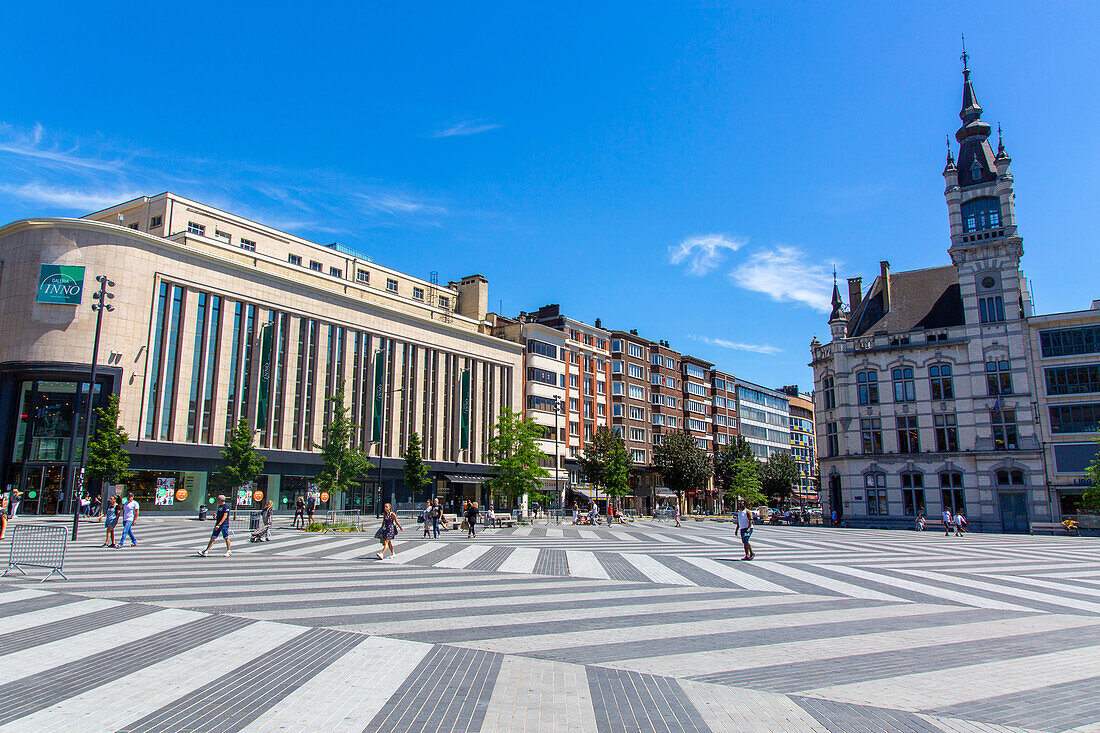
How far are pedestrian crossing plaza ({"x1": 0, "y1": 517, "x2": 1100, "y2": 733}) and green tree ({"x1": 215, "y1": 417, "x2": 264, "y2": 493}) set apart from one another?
26.0 metres

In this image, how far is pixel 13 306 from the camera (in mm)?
40875

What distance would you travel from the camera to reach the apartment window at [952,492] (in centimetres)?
5088

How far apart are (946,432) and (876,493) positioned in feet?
23.0

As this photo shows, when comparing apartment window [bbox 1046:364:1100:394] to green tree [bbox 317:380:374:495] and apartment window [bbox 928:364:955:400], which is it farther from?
green tree [bbox 317:380:374:495]

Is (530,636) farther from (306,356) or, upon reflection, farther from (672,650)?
(306,356)

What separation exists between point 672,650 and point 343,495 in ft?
160

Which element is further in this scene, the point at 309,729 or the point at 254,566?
the point at 254,566

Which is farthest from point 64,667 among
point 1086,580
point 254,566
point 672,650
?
point 1086,580

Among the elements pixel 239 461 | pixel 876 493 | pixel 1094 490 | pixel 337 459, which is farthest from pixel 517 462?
pixel 1094 490

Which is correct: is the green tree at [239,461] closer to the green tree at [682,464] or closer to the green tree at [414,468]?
the green tree at [414,468]

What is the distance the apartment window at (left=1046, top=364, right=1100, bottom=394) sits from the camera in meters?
48.2

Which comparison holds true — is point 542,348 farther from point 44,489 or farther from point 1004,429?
point 44,489

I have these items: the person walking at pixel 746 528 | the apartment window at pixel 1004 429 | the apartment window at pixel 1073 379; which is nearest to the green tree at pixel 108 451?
the person walking at pixel 746 528

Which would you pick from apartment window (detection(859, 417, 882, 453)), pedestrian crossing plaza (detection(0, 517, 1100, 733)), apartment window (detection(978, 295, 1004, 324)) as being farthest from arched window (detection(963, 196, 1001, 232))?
pedestrian crossing plaza (detection(0, 517, 1100, 733))
